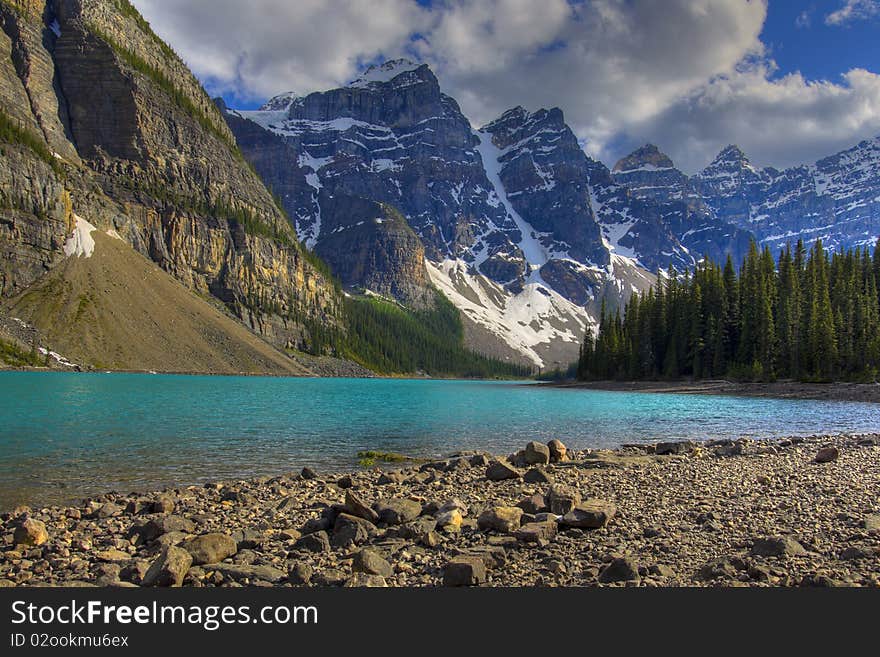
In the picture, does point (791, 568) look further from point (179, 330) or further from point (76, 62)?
point (76, 62)

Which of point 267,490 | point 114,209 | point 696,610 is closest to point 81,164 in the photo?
point 114,209

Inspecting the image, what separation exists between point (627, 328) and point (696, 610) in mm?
131900

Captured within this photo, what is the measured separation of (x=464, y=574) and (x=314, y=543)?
13.0 ft

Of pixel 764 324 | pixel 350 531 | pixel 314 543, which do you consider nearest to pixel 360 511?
pixel 350 531

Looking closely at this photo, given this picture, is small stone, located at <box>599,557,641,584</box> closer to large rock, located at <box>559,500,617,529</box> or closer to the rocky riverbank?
the rocky riverbank

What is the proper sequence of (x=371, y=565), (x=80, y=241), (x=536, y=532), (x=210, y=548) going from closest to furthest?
(x=371, y=565)
(x=210, y=548)
(x=536, y=532)
(x=80, y=241)

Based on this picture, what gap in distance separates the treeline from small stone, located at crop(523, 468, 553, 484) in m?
76.6

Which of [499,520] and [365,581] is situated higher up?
[499,520]

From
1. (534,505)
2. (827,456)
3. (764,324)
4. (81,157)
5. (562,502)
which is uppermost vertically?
(81,157)

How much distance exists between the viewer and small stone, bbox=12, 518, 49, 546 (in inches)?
465

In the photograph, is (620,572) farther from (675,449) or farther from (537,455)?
(675,449)

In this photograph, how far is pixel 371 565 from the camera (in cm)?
929

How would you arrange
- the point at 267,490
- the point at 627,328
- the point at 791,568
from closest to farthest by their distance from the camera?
the point at 791,568 → the point at 267,490 → the point at 627,328

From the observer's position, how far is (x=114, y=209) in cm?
16675
